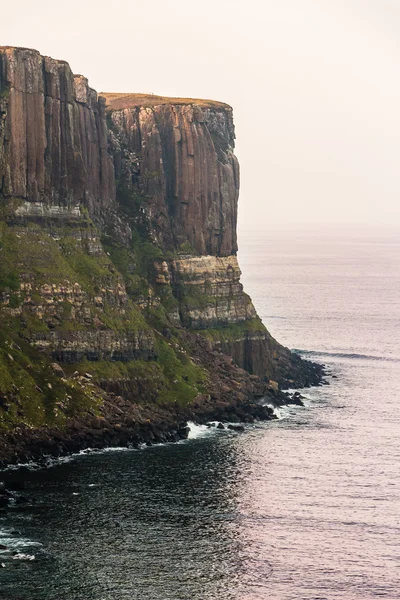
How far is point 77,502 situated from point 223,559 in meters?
24.1

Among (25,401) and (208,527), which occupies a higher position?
(25,401)

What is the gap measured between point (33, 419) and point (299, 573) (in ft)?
188

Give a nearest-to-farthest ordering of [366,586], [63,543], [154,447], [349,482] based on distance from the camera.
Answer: [366,586]
[63,543]
[349,482]
[154,447]

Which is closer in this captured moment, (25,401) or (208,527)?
(208,527)

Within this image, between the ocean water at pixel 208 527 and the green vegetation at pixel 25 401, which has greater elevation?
Answer: the green vegetation at pixel 25 401

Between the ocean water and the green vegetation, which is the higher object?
the green vegetation

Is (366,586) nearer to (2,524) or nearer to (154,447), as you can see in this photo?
(2,524)

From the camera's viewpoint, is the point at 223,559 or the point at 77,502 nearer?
the point at 223,559

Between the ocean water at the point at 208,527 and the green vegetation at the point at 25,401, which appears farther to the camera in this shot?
the green vegetation at the point at 25,401

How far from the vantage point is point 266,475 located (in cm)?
18500

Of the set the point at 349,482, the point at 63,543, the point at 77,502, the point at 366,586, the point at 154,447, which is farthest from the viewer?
the point at 154,447

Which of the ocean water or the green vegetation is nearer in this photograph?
the ocean water

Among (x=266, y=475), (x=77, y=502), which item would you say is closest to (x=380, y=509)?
(x=266, y=475)

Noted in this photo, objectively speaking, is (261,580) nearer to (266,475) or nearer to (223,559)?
(223,559)
